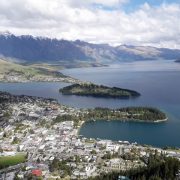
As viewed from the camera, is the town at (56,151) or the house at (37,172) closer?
the house at (37,172)

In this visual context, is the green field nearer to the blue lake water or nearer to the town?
the town

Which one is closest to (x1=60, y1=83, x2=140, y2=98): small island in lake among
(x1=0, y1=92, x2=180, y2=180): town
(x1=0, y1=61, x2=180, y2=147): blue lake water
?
(x1=0, y1=61, x2=180, y2=147): blue lake water

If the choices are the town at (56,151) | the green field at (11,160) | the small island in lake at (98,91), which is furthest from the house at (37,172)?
the small island in lake at (98,91)

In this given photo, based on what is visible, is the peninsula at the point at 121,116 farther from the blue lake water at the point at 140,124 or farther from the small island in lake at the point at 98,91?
the small island in lake at the point at 98,91

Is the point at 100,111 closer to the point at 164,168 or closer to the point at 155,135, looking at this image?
the point at 155,135

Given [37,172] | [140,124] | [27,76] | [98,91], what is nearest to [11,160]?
[37,172]
